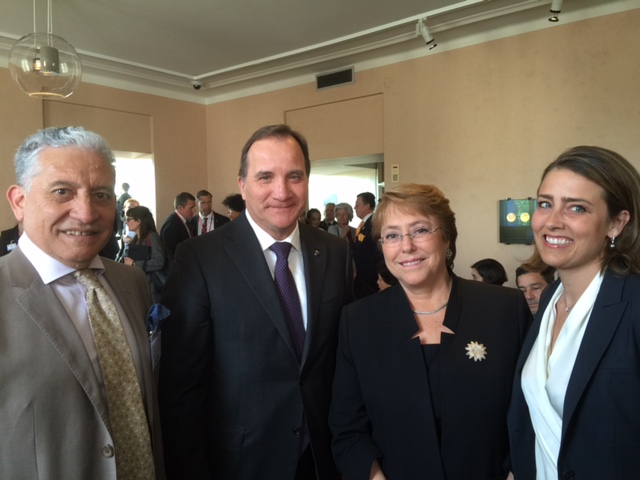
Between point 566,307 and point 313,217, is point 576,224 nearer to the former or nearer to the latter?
point 566,307

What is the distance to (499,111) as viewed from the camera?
5.86 metres

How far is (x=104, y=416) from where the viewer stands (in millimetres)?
1263

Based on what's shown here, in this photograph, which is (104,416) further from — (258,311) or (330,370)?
(330,370)

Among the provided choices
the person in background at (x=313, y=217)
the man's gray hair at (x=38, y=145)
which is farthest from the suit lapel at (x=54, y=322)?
the person in background at (x=313, y=217)

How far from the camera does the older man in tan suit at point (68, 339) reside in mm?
1147

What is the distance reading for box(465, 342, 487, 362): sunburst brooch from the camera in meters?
1.57

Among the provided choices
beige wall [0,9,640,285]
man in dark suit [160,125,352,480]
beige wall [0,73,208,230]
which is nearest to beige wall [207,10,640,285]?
beige wall [0,9,640,285]

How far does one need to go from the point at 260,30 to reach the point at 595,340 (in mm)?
5753

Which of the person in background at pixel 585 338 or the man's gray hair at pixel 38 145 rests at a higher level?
the man's gray hair at pixel 38 145

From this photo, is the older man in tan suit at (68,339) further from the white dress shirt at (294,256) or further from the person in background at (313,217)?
the person in background at (313,217)

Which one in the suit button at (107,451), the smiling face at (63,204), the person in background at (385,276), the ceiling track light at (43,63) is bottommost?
the suit button at (107,451)

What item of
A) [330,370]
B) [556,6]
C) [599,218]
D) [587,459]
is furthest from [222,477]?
[556,6]

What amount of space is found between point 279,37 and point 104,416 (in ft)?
19.4

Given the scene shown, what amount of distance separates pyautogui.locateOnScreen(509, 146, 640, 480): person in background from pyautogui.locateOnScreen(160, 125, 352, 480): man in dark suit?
2.44 ft
